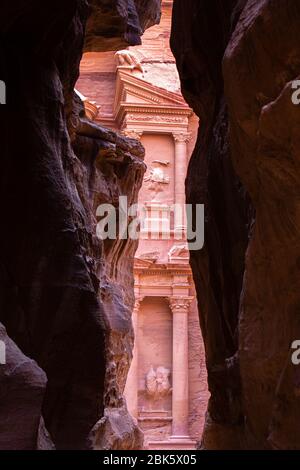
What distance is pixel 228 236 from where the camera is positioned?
7.74m

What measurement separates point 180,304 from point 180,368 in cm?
169

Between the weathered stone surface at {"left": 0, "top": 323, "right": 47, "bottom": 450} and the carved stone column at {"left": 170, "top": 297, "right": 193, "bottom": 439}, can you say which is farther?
the carved stone column at {"left": 170, "top": 297, "right": 193, "bottom": 439}

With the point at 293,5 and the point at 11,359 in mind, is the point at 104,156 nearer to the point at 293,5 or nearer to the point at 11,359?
the point at 11,359

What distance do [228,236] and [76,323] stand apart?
179 centimetres

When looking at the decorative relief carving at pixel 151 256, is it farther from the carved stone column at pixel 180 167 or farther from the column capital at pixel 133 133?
the column capital at pixel 133 133

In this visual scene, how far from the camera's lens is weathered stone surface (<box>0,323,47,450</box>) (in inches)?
202

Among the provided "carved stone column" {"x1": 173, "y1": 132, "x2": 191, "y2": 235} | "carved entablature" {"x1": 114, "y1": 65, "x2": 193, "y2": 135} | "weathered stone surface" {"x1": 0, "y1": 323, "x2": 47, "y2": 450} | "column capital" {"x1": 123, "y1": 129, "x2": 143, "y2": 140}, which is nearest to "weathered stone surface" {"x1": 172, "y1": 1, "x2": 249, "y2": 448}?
"weathered stone surface" {"x1": 0, "y1": 323, "x2": 47, "y2": 450}

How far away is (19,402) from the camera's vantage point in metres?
5.24

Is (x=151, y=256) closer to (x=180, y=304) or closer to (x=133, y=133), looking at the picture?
(x=180, y=304)

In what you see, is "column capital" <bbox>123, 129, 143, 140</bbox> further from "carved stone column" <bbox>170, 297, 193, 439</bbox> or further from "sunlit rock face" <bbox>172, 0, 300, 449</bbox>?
"sunlit rock face" <bbox>172, 0, 300, 449</bbox>

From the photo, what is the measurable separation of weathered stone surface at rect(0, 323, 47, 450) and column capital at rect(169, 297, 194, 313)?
1479cm

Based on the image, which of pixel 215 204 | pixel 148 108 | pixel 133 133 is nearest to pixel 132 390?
pixel 133 133

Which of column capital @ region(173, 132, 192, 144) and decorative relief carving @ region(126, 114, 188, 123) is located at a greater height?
decorative relief carving @ region(126, 114, 188, 123)
